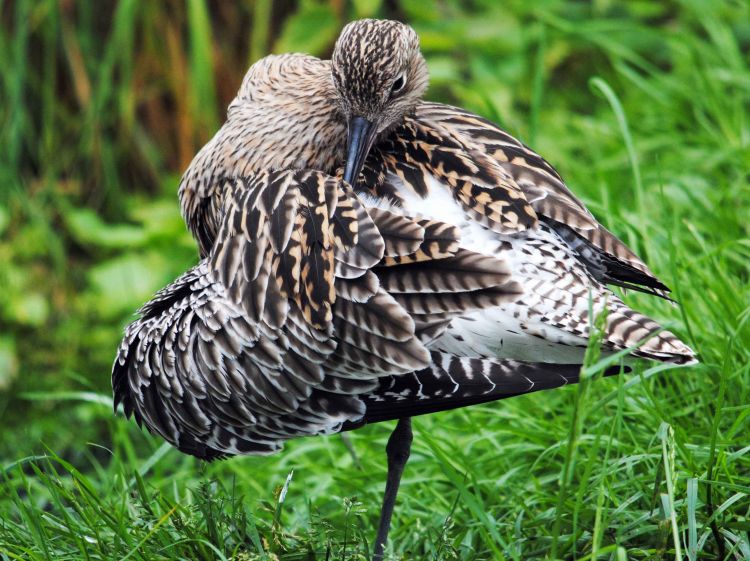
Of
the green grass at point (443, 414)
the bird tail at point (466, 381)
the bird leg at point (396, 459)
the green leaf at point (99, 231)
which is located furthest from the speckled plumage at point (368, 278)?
the green leaf at point (99, 231)

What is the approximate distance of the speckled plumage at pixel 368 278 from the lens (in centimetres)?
293

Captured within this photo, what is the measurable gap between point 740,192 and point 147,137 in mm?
3806

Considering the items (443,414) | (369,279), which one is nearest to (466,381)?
(369,279)

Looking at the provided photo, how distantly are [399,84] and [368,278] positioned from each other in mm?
841

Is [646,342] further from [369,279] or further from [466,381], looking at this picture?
[369,279]

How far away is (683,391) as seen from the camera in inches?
140

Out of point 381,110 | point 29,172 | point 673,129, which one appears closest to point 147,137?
point 29,172

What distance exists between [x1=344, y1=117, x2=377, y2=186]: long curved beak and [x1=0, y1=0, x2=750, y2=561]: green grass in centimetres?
83

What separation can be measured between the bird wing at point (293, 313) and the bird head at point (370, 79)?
0.26 m

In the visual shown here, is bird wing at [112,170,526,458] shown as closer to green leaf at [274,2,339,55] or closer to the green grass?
the green grass

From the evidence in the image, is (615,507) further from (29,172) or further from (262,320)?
(29,172)

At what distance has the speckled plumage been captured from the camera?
2932 millimetres

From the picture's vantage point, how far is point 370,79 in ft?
11.3

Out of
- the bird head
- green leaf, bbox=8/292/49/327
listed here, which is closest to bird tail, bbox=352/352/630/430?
the bird head
